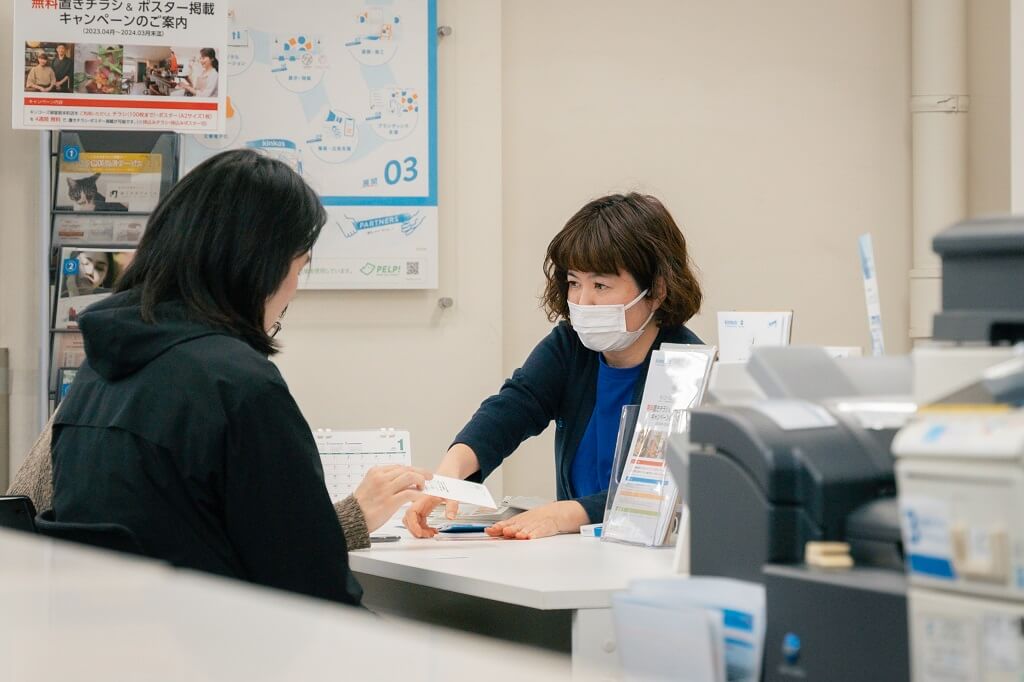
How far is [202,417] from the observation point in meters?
1.75

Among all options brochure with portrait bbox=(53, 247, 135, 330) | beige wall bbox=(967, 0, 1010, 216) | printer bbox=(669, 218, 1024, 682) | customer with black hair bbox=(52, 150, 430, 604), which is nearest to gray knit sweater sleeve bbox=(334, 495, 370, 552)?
customer with black hair bbox=(52, 150, 430, 604)

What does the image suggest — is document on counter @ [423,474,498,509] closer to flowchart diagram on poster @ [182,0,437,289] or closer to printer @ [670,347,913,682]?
printer @ [670,347,913,682]

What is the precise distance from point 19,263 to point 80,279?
0.26 m

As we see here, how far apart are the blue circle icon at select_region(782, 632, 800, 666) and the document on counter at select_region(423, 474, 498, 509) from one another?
1.15 metres

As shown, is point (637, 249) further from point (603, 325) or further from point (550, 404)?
point (550, 404)

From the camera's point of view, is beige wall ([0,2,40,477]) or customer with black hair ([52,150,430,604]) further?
beige wall ([0,2,40,477])

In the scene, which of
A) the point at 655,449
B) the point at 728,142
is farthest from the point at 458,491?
the point at 728,142

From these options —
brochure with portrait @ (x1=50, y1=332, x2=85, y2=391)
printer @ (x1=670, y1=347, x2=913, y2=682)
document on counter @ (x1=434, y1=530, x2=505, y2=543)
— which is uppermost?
brochure with portrait @ (x1=50, y1=332, x2=85, y2=391)

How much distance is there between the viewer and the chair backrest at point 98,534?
165cm

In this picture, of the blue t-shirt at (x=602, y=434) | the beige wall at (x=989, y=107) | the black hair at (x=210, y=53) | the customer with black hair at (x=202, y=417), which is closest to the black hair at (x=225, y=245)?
the customer with black hair at (x=202, y=417)

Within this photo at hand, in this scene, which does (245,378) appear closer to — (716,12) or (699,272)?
(699,272)

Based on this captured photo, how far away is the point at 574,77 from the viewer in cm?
421

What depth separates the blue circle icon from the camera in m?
1.12

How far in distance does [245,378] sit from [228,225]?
11.8 inches
